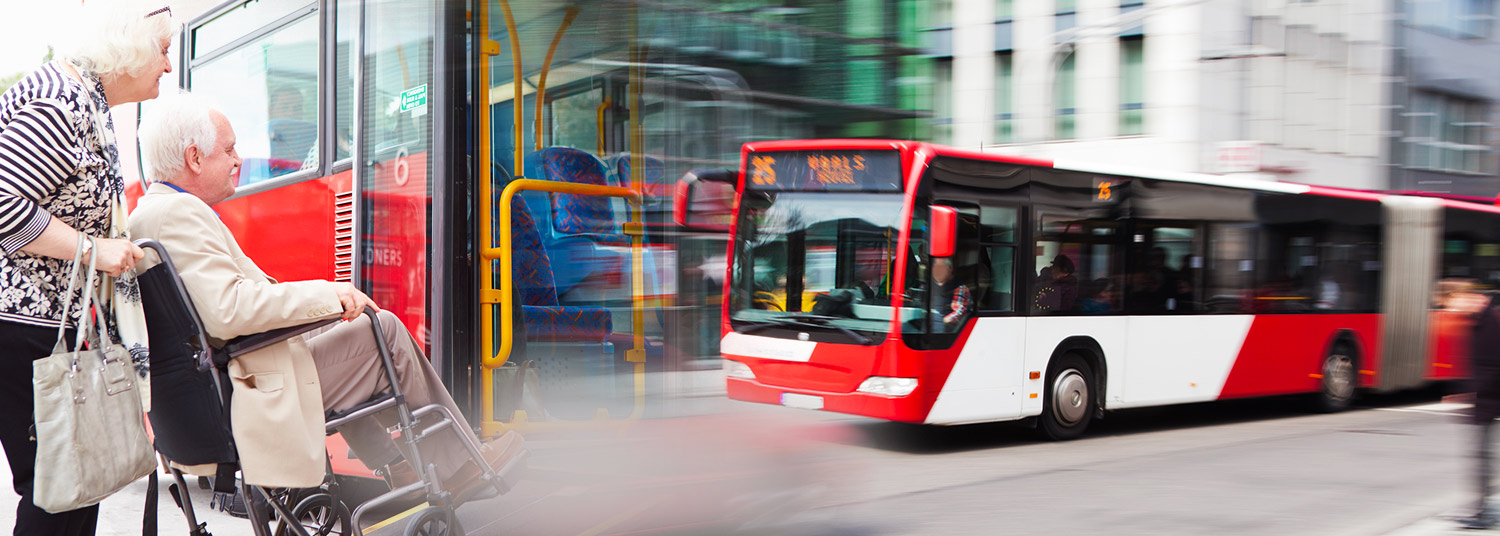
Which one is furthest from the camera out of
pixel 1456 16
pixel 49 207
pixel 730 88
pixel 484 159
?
pixel 1456 16

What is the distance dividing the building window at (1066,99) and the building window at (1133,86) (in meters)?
1.35

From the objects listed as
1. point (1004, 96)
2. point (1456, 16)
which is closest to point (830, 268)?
point (1004, 96)

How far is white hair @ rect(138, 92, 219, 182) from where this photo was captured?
340cm

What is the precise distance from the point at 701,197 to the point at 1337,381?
11.6 meters

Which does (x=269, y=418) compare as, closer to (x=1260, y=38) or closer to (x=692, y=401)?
(x=692, y=401)

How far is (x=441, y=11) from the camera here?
16.4 ft

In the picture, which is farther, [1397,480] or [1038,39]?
[1038,39]

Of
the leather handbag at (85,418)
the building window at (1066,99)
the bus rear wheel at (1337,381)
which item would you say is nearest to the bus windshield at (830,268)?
the leather handbag at (85,418)

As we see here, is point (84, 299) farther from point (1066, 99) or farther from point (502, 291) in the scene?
point (1066, 99)

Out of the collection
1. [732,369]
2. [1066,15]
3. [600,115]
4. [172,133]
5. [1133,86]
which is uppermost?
[1066,15]

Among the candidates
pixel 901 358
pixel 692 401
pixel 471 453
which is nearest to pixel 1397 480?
pixel 901 358

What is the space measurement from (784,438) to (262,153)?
4619mm

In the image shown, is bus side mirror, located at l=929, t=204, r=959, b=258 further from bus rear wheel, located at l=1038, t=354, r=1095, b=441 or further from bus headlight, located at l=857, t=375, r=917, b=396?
bus rear wheel, located at l=1038, t=354, r=1095, b=441

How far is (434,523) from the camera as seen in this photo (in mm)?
4031
